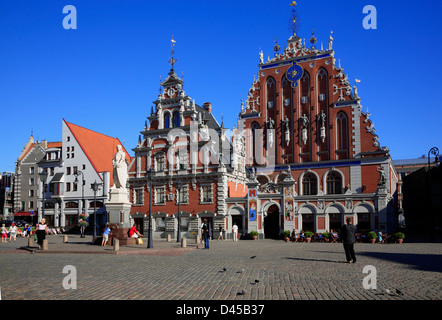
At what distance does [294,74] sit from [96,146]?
34.0 metres

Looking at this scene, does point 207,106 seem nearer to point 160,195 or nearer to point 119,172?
point 160,195

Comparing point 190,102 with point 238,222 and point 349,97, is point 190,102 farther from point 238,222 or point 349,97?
point 349,97

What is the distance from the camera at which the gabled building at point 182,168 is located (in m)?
41.9

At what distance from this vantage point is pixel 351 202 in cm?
3762

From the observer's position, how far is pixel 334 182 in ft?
134

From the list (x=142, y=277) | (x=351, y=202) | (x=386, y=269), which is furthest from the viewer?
(x=351, y=202)

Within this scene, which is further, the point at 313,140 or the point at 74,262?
the point at 313,140

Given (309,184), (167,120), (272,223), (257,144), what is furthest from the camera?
(257,144)

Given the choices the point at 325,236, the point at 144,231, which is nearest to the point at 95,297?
the point at 325,236

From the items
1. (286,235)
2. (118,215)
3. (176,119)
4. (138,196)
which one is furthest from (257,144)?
(118,215)

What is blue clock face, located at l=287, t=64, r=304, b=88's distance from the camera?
4435 centimetres

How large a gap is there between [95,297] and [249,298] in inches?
141

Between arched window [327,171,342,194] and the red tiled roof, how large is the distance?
32.2 metres

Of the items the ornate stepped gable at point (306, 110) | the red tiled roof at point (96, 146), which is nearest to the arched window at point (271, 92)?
the ornate stepped gable at point (306, 110)
